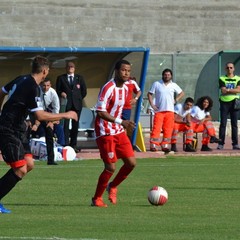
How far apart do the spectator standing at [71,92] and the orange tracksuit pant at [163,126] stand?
1788 mm

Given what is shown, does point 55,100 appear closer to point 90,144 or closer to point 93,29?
point 90,144

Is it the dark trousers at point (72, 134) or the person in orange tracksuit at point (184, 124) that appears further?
the person in orange tracksuit at point (184, 124)

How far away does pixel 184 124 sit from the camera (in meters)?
26.0

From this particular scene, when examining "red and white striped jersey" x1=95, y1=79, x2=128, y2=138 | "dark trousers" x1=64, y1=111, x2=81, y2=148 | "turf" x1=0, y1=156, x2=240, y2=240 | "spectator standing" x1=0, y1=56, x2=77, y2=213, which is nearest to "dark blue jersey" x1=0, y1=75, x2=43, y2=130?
"spectator standing" x1=0, y1=56, x2=77, y2=213

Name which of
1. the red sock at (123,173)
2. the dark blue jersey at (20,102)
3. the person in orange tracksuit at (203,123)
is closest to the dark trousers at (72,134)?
the person in orange tracksuit at (203,123)

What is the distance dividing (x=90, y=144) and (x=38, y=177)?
7.57 metres

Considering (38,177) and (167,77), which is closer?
(38,177)

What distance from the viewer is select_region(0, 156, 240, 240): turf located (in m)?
11.0

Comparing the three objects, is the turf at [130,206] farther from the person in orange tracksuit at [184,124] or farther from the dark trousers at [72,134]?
the person in orange tracksuit at [184,124]

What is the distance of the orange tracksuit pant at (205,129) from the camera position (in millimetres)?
25969

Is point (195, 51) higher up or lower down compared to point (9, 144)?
lower down

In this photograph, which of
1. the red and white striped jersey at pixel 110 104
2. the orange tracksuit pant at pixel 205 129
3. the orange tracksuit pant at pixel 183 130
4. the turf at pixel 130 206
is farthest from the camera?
the orange tracksuit pant at pixel 205 129

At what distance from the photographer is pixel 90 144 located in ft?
85.5

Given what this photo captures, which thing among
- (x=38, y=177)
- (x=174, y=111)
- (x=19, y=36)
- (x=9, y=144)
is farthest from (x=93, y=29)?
(x=9, y=144)
